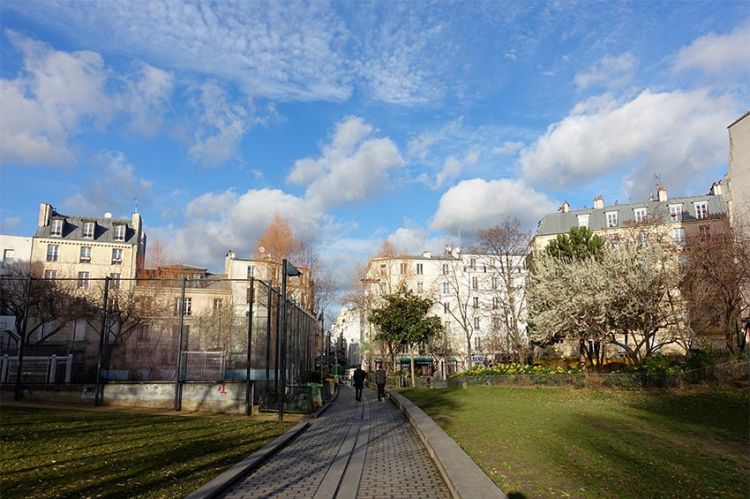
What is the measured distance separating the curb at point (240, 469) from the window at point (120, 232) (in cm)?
5321

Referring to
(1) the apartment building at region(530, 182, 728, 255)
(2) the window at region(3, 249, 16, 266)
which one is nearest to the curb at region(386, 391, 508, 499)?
(1) the apartment building at region(530, 182, 728, 255)

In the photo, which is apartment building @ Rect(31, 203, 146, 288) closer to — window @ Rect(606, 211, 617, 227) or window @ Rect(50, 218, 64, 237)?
window @ Rect(50, 218, 64, 237)

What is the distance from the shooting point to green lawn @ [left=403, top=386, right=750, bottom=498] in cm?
732

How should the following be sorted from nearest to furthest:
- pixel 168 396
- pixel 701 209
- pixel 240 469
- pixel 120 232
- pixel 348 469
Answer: pixel 240 469 → pixel 348 469 → pixel 168 396 → pixel 701 209 → pixel 120 232

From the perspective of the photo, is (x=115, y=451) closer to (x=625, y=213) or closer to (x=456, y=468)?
(x=456, y=468)

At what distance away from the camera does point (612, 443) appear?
10703mm

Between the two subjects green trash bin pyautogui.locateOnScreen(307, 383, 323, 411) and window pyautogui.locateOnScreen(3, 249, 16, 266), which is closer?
green trash bin pyautogui.locateOnScreen(307, 383, 323, 411)

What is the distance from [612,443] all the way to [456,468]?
4.36 metres

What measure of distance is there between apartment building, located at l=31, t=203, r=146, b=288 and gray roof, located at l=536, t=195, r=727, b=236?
45.2 metres

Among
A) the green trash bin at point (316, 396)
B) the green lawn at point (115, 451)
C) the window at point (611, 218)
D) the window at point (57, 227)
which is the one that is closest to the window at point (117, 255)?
the window at point (57, 227)

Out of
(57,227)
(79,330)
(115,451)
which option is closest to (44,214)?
(57,227)

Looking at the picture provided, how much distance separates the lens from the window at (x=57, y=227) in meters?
55.4

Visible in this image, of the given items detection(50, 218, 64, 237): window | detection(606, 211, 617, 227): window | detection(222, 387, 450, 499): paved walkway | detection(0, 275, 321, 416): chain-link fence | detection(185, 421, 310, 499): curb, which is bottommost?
detection(222, 387, 450, 499): paved walkway

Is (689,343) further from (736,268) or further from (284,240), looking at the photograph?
(284,240)
